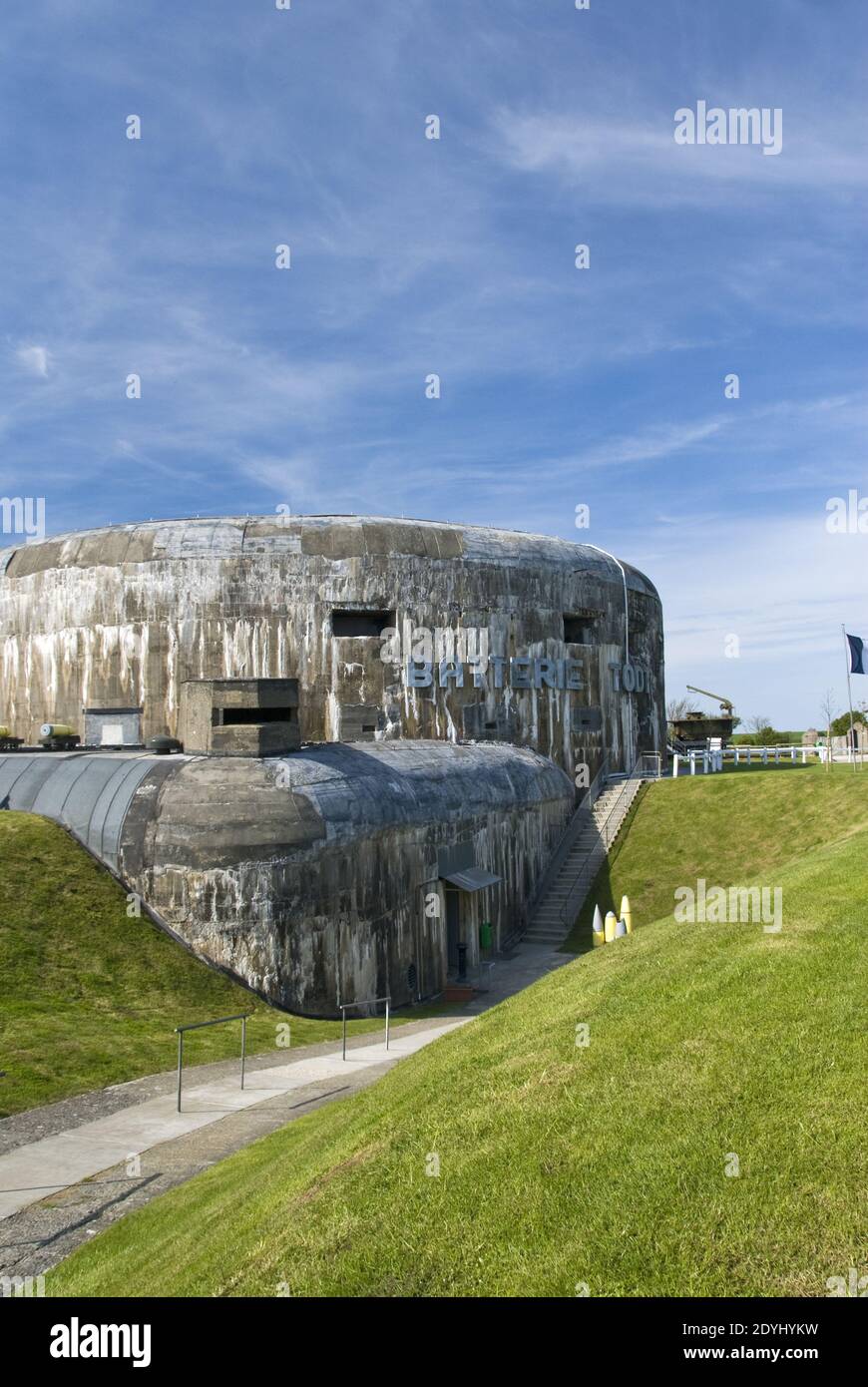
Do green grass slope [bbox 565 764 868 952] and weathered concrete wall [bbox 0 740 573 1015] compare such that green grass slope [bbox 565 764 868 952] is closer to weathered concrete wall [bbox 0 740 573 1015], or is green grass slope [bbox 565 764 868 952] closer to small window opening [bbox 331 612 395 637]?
weathered concrete wall [bbox 0 740 573 1015]

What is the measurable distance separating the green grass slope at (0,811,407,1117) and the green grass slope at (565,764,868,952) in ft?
42.0

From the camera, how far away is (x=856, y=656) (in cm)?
3516

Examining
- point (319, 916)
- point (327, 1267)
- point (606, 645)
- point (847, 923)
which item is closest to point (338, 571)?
point (606, 645)

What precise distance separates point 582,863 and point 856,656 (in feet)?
39.9

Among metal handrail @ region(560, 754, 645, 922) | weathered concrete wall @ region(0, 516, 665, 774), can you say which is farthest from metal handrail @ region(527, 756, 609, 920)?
weathered concrete wall @ region(0, 516, 665, 774)

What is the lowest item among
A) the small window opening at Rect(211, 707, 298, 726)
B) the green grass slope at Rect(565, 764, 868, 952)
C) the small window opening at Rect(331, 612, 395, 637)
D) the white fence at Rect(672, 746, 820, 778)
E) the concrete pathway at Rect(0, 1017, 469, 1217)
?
the concrete pathway at Rect(0, 1017, 469, 1217)

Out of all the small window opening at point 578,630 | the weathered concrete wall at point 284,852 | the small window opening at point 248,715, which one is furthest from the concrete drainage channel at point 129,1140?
the small window opening at point 578,630

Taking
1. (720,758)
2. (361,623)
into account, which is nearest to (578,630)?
(720,758)

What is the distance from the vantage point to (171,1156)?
11.3 metres

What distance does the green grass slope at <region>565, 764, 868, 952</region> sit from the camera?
3079cm

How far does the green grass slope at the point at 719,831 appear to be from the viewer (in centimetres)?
3079

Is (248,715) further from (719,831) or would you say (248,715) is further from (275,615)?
(719,831)

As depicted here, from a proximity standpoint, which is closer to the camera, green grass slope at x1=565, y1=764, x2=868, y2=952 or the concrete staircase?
the concrete staircase
